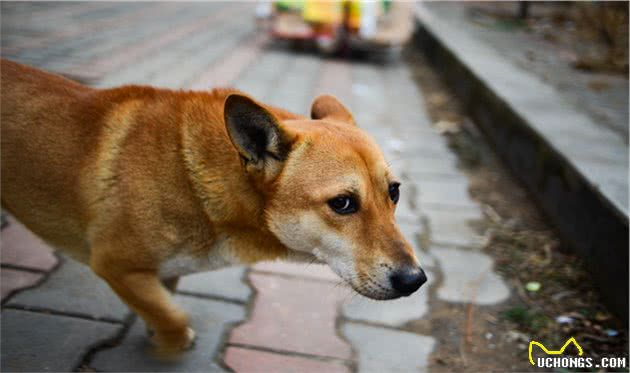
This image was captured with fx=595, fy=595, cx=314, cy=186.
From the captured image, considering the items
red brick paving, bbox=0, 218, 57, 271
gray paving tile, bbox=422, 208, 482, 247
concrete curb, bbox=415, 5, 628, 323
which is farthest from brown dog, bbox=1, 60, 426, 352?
gray paving tile, bbox=422, 208, 482, 247

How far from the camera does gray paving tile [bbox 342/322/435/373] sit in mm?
2775

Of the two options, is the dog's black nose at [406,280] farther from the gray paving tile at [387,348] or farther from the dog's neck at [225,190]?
the gray paving tile at [387,348]

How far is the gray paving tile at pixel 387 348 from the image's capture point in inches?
109

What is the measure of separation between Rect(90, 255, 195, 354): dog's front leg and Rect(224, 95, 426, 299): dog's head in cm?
55

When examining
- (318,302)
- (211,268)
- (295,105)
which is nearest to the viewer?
(211,268)

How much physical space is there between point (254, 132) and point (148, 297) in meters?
0.81

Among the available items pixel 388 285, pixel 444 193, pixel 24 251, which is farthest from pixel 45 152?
pixel 444 193

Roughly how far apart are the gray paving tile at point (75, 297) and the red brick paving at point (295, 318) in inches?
25.6

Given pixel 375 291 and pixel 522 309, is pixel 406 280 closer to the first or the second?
pixel 375 291

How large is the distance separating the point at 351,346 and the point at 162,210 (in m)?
1.15

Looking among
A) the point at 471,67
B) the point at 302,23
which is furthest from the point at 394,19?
the point at 471,67

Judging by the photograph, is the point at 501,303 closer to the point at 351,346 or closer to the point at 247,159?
the point at 351,346

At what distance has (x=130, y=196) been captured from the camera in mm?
2379

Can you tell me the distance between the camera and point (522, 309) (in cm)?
319
